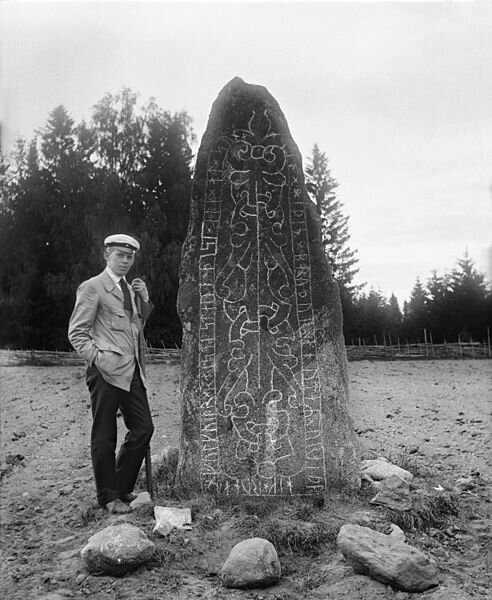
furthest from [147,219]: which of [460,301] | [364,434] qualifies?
[364,434]

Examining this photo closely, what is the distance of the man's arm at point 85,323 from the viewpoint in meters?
5.30

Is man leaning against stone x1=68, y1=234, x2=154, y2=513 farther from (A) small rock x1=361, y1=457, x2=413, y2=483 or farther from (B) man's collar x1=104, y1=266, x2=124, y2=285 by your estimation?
(A) small rock x1=361, y1=457, x2=413, y2=483

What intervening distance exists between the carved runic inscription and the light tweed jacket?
0.69 metres

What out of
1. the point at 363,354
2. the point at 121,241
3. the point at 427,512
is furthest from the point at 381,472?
the point at 363,354

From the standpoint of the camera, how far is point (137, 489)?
5895 mm

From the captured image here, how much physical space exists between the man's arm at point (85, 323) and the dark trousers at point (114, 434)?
20 centimetres

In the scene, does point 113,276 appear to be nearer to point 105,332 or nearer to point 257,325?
point 105,332

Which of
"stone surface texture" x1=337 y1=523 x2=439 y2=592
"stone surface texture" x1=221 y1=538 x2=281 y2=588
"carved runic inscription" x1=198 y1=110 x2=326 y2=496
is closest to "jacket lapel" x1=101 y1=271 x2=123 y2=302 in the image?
"carved runic inscription" x1=198 y1=110 x2=326 y2=496

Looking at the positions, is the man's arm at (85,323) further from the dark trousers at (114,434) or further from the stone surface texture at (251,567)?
the stone surface texture at (251,567)

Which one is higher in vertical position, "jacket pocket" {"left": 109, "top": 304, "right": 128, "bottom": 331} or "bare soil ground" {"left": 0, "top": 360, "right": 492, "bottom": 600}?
"jacket pocket" {"left": 109, "top": 304, "right": 128, "bottom": 331}

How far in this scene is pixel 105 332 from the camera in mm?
5465

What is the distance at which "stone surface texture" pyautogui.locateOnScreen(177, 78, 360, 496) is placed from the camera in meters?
5.68

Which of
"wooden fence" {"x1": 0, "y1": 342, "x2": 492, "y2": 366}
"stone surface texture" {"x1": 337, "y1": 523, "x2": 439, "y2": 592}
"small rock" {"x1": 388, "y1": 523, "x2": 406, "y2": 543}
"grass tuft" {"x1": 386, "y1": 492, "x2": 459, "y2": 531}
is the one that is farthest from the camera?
"wooden fence" {"x1": 0, "y1": 342, "x2": 492, "y2": 366}

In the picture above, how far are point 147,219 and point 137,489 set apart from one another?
12609mm
